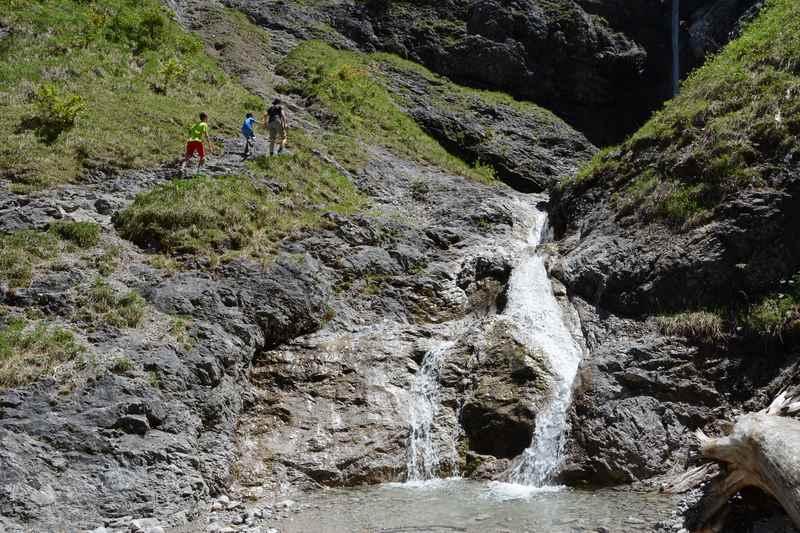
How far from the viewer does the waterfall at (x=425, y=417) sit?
556 inches

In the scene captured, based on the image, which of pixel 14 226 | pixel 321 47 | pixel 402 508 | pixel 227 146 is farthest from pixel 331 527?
pixel 321 47

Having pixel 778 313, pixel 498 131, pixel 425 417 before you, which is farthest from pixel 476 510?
pixel 498 131

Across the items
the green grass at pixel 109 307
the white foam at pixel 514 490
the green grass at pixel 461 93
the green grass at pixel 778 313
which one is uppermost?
the green grass at pixel 461 93

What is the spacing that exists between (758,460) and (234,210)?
1535 cm

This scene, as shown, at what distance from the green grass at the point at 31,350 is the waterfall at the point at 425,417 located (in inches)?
296

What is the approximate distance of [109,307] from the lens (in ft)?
46.3

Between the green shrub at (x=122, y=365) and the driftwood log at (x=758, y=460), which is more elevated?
the driftwood log at (x=758, y=460)

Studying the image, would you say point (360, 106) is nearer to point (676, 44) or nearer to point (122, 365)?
point (122, 365)

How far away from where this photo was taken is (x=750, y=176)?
16.3 m

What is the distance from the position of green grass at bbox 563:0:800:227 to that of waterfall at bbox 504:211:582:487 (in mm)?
3615

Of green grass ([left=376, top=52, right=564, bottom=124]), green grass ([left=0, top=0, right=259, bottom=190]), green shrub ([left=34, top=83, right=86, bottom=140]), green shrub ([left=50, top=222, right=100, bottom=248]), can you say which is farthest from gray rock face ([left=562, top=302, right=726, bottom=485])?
green grass ([left=376, top=52, right=564, bottom=124])

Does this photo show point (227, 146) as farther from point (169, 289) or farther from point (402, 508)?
point (402, 508)

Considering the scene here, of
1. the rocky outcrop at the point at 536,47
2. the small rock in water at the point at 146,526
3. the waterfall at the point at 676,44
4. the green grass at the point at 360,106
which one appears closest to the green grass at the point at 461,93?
the rocky outcrop at the point at 536,47

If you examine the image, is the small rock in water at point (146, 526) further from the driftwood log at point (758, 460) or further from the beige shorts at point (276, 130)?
Result: the beige shorts at point (276, 130)
